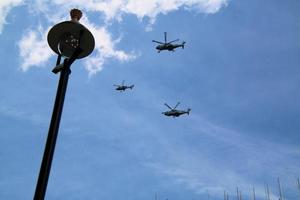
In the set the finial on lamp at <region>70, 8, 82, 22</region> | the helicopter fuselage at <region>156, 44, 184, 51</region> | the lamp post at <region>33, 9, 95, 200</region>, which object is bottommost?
the lamp post at <region>33, 9, 95, 200</region>

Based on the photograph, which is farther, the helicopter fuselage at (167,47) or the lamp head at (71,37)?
the helicopter fuselage at (167,47)

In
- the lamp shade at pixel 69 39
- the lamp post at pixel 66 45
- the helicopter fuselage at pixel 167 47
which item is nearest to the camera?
the lamp post at pixel 66 45

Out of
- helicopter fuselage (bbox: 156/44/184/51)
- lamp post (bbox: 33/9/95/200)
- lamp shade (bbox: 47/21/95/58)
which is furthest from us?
helicopter fuselage (bbox: 156/44/184/51)

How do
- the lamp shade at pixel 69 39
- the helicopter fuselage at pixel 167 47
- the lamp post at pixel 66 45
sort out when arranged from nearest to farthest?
the lamp post at pixel 66 45 < the lamp shade at pixel 69 39 < the helicopter fuselage at pixel 167 47

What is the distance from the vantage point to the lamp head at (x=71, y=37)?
22.6ft

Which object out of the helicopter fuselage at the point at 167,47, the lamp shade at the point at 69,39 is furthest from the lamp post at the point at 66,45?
the helicopter fuselage at the point at 167,47

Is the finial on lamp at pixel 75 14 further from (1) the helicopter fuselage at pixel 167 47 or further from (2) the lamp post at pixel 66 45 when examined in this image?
(1) the helicopter fuselage at pixel 167 47

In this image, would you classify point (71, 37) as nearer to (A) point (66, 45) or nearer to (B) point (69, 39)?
(B) point (69, 39)

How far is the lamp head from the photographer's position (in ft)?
22.6

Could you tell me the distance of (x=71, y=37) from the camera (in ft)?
23.1

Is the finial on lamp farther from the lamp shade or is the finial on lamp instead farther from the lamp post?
the lamp shade

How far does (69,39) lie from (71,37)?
0.19 ft

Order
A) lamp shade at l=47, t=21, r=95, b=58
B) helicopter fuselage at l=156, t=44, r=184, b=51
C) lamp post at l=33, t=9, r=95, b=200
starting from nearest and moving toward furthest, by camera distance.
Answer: lamp post at l=33, t=9, r=95, b=200 < lamp shade at l=47, t=21, r=95, b=58 < helicopter fuselage at l=156, t=44, r=184, b=51

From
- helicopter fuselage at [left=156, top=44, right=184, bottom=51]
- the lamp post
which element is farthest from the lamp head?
helicopter fuselage at [left=156, top=44, right=184, bottom=51]
